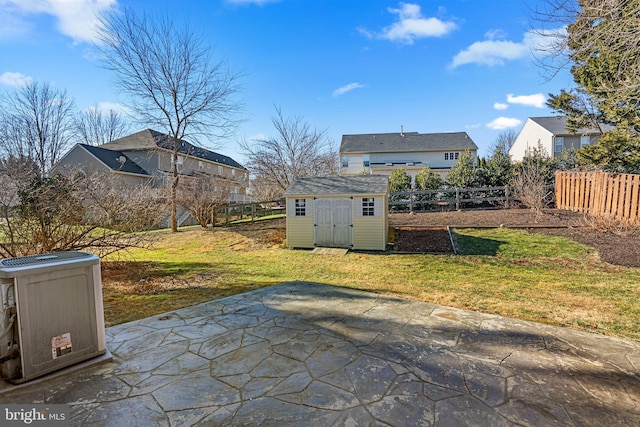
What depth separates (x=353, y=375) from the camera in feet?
8.46

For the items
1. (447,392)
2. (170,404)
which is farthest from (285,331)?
(447,392)

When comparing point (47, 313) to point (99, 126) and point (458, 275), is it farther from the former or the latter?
point (99, 126)

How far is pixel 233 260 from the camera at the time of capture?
959 cm

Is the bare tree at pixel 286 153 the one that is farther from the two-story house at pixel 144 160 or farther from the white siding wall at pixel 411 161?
the white siding wall at pixel 411 161

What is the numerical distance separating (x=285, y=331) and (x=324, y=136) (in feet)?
68.0

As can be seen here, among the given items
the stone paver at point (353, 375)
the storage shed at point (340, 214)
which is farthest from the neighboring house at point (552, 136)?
the stone paver at point (353, 375)

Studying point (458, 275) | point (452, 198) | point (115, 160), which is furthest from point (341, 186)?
point (115, 160)

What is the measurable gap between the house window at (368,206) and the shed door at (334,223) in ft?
1.67

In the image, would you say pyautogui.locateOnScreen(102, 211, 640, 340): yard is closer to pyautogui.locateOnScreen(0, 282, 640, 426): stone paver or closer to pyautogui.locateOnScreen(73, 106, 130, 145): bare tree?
pyautogui.locateOnScreen(0, 282, 640, 426): stone paver

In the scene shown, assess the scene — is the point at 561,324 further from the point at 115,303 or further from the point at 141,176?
the point at 141,176

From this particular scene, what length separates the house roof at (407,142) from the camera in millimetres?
32447

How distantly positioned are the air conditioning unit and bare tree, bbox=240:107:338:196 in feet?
60.6

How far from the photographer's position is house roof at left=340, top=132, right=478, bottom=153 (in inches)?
1277

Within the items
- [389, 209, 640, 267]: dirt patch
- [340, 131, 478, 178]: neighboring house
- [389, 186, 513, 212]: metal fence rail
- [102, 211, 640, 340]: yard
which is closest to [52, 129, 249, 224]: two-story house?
[102, 211, 640, 340]: yard
